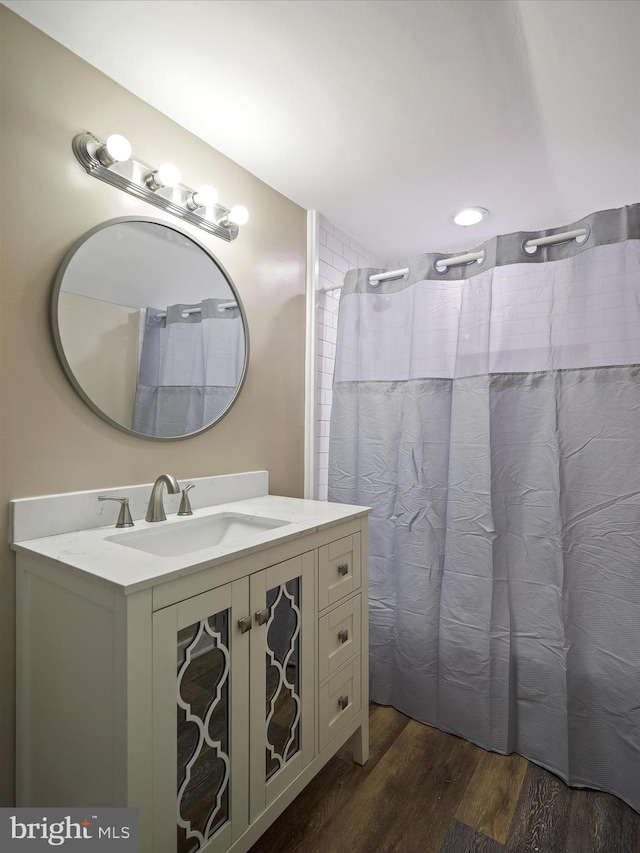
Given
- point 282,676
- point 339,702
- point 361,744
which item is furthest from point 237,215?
point 361,744

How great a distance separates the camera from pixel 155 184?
1501 millimetres

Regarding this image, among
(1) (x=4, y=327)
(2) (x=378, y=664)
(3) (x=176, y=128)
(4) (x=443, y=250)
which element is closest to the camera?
(1) (x=4, y=327)

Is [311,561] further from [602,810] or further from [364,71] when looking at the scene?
[364,71]

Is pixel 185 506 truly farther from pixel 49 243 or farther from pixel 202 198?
pixel 202 198

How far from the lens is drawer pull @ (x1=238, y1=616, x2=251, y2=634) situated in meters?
1.15

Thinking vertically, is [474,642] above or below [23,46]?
below

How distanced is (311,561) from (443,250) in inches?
84.1

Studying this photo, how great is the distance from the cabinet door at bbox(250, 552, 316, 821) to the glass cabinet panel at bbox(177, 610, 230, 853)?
0.31 ft

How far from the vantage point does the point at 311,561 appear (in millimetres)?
1404

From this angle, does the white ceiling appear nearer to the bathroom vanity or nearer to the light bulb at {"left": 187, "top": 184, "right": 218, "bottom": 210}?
the light bulb at {"left": 187, "top": 184, "right": 218, "bottom": 210}

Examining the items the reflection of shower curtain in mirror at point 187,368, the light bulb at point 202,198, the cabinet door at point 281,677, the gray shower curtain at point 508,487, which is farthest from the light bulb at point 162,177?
the cabinet door at point 281,677

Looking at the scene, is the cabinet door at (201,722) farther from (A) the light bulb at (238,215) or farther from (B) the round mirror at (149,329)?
(A) the light bulb at (238,215)

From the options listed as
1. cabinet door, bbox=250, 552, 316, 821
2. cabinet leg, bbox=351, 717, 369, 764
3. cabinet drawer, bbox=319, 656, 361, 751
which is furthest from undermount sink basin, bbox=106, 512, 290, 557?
cabinet leg, bbox=351, 717, 369, 764

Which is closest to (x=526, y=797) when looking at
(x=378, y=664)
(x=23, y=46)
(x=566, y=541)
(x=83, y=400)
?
(x=378, y=664)
